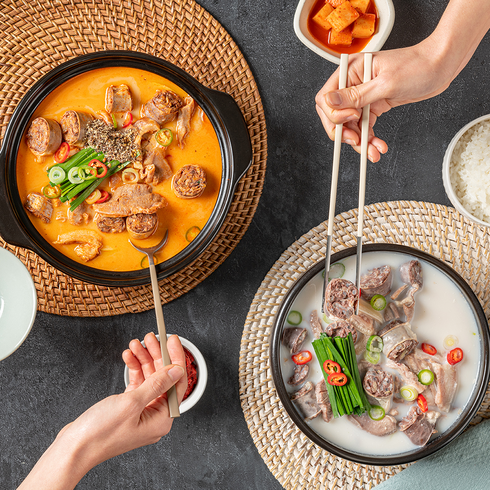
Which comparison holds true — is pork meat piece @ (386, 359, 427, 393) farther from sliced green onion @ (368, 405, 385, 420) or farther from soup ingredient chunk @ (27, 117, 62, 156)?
soup ingredient chunk @ (27, 117, 62, 156)

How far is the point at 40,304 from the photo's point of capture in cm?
219

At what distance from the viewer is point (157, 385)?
167cm

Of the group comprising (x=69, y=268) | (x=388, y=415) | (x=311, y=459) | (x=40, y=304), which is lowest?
(x=311, y=459)

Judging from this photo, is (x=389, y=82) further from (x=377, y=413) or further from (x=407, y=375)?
(x=377, y=413)

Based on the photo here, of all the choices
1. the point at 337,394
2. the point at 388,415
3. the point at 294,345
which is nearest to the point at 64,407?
the point at 294,345

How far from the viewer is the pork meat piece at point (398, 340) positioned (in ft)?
6.38

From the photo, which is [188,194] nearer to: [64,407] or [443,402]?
[64,407]

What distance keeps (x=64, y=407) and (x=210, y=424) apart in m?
0.79

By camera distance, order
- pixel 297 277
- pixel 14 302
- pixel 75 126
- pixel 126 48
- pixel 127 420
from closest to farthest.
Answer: pixel 127 420 < pixel 75 126 < pixel 14 302 < pixel 126 48 < pixel 297 277

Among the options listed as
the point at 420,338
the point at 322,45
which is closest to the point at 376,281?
the point at 420,338

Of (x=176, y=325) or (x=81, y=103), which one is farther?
(x=176, y=325)

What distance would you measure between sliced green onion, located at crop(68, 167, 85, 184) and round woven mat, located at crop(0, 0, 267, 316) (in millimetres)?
499

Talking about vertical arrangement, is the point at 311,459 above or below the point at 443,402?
below

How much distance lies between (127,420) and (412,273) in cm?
138
